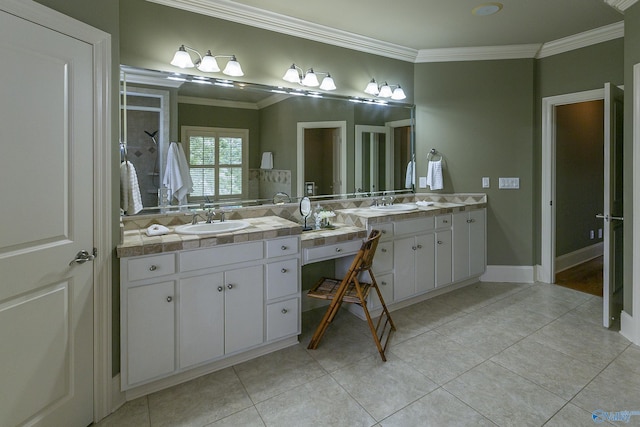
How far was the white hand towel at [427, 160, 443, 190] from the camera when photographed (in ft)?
12.7

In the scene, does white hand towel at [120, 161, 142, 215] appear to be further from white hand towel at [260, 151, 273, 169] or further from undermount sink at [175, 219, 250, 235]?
white hand towel at [260, 151, 273, 169]

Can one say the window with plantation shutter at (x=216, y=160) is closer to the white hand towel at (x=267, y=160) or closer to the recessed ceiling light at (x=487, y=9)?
the white hand towel at (x=267, y=160)

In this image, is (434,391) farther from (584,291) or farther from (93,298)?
(584,291)

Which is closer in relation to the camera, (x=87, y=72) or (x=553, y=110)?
(x=87, y=72)

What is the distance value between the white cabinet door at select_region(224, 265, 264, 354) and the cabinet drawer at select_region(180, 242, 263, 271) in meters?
0.08

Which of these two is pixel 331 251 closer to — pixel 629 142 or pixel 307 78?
pixel 307 78

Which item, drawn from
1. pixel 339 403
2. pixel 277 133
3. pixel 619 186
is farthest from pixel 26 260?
pixel 619 186

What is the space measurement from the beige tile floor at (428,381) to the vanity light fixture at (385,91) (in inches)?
88.9

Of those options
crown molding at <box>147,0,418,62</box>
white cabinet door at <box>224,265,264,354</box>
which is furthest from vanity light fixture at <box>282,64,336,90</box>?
white cabinet door at <box>224,265,264,354</box>

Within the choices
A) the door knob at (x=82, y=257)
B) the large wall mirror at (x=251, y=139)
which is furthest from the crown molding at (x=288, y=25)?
the door knob at (x=82, y=257)

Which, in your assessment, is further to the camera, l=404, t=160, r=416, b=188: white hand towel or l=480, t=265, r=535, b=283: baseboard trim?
l=404, t=160, r=416, b=188: white hand towel

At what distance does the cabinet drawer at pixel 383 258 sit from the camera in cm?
294

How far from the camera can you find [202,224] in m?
2.49

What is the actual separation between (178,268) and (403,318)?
6.38 feet
